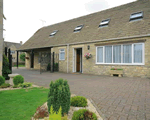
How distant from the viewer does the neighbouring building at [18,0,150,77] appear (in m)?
9.29

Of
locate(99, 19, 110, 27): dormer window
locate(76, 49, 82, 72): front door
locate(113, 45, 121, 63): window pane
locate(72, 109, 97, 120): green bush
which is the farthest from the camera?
locate(76, 49, 82, 72): front door

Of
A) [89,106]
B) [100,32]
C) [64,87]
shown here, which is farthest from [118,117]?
[100,32]

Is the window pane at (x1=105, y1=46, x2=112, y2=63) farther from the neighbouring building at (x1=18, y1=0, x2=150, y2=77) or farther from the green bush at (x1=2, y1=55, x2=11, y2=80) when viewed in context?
the green bush at (x1=2, y1=55, x2=11, y2=80)

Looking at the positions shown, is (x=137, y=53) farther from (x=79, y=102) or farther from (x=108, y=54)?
(x=79, y=102)

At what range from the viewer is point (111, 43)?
10422mm

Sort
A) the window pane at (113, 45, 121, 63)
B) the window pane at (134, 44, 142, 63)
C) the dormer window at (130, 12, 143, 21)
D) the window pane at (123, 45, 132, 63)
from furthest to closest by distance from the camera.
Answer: the dormer window at (130, 12, 143, 21), the window pane at (113, 45, 121, 63), the window pane at (123, 45, 132, 63), the window pane at (134, 44, 142, 63)

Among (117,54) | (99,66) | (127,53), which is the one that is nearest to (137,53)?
(127,53)

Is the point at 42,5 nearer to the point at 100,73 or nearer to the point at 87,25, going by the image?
the point at 87,25

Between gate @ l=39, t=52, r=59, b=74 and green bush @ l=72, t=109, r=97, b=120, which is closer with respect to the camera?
green bush @ l=72, t=109, r=97, b=120

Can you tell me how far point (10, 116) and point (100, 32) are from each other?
1078 centimetres

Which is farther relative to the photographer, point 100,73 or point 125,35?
point 100,73

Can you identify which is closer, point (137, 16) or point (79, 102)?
point (79, 102)

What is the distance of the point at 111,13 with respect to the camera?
44.7ft

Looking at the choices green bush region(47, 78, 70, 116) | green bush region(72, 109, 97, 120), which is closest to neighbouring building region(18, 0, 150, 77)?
green bush region(72, 109, 97, 120)
